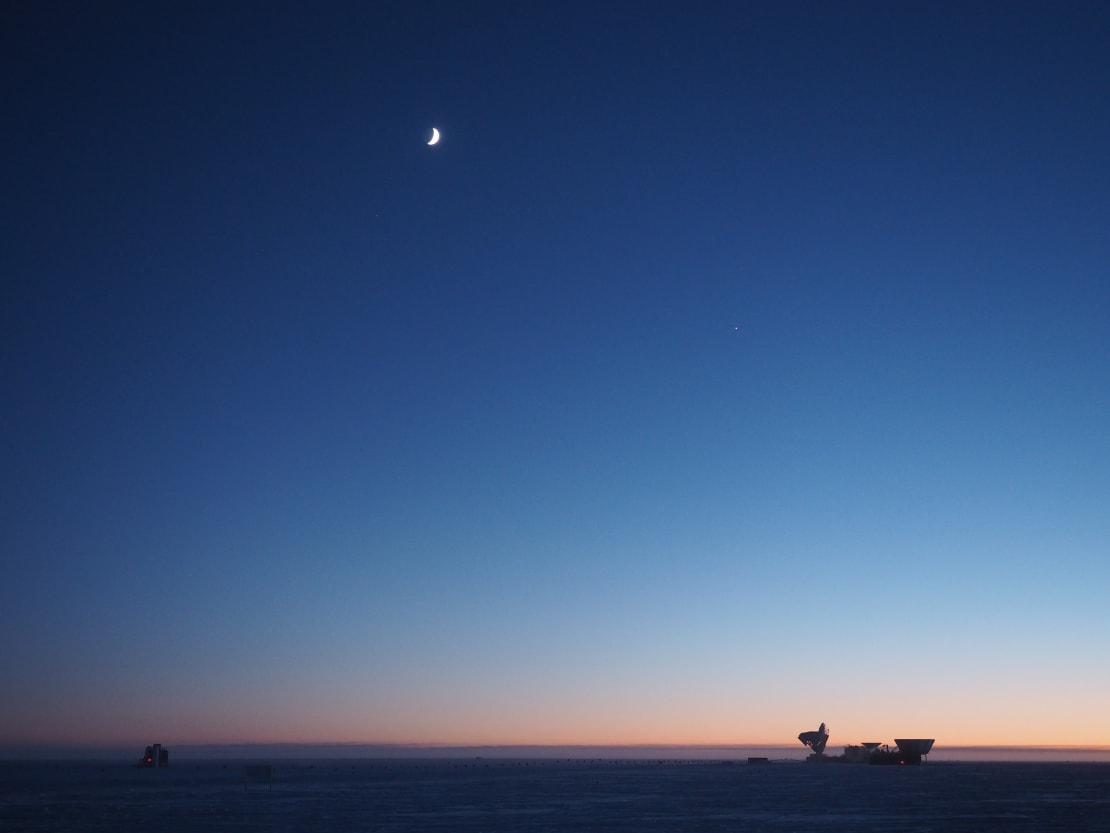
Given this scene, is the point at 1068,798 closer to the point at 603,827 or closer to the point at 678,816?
the point at 678,816

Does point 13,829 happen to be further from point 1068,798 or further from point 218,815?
point 1068,798

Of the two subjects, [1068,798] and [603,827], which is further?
[1068,798]

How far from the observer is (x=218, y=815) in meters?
75.1

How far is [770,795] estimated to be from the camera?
102938 millimetres

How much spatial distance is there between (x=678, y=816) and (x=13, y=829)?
46764 mm

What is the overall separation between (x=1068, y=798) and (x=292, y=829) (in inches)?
3143

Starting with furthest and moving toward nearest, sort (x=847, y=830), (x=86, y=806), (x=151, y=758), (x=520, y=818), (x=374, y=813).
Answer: (x=151, y=758) < (x=86, y=806) < (x=374, y=813) < (x=520, y=818) < (x=847, y=830)

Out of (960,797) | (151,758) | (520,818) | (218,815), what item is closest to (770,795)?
(960,797)

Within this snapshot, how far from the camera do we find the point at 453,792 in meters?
110

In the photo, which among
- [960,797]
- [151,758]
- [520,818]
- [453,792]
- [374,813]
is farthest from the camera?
[151,758]

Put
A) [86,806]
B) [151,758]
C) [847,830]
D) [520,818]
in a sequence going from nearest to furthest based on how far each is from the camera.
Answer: [847,830], [520,818], [86,806], [151,758]

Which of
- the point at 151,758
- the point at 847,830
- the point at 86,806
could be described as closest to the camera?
the point at 847,830

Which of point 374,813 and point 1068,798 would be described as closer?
point 374,813

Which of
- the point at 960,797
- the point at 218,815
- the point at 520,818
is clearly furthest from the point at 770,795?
the point at 218,815
